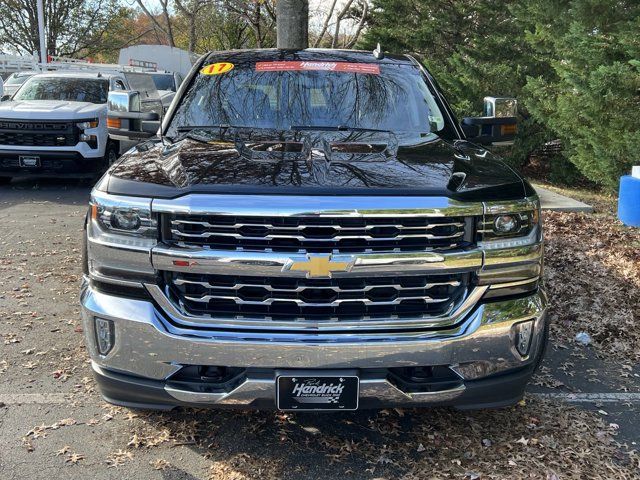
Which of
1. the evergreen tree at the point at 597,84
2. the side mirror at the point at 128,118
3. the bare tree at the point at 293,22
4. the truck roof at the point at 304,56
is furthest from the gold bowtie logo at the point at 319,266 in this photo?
the bare tree at the point at 293,22

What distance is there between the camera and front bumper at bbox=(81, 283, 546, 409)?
8.58ft

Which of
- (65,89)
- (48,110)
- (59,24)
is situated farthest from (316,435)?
(59,24)

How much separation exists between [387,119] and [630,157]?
17.9ft

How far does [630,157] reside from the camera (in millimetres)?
8164

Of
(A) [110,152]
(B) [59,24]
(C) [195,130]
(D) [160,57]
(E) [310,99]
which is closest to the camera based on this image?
(C) [195,130]

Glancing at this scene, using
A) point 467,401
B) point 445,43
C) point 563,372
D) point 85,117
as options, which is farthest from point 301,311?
point 445,43

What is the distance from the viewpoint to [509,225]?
2.83 m

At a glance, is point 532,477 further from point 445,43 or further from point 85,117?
point 445,43

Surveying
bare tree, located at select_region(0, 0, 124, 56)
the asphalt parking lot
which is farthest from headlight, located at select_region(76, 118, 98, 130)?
bare tree, located at select_region(0, 0, 124, 56)

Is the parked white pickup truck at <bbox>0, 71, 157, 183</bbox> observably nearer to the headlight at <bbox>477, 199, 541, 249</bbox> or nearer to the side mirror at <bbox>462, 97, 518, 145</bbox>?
the side mirror at <bbox>462, 97, 518, 145</bbox>

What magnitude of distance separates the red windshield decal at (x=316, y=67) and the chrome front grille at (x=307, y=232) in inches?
79.2

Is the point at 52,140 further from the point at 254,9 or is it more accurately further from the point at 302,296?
the point at 254,9

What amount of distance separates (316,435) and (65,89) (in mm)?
10003

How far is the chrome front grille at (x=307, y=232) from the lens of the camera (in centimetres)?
262
